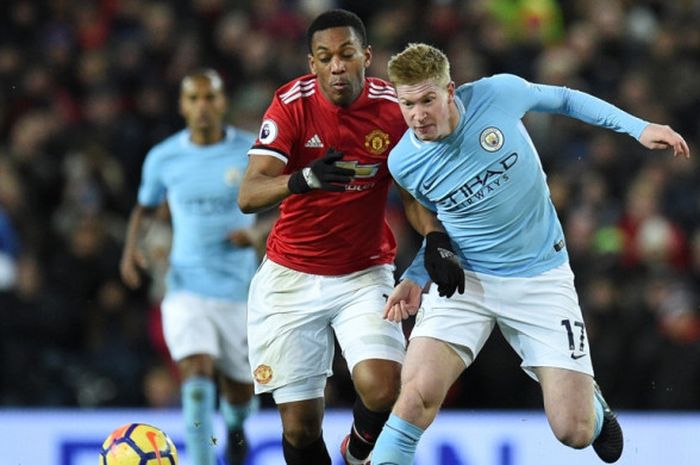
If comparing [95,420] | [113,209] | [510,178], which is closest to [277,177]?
[510,178]

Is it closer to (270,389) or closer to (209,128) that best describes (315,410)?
(270,389)

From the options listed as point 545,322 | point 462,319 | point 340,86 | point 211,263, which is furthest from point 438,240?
point 211,263

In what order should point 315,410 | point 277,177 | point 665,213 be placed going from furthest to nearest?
point 665,213
point 315,410
point 277,177

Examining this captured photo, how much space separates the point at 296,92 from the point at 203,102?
211cm

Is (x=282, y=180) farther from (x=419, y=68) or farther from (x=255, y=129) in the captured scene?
(x=255, y=129)

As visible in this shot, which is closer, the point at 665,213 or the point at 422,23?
the point at 665,213

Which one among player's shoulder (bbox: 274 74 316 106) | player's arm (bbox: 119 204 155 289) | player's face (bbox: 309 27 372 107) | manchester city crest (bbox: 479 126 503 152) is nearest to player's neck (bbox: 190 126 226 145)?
player's arm (bbox: 119 204 155 289)

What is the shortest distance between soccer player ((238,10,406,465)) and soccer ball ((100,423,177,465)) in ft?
1.88

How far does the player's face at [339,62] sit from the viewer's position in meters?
6.67

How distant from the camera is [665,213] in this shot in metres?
11.6

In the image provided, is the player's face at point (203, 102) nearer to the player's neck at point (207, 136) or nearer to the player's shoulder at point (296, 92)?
the player's neck at point (207, 136)

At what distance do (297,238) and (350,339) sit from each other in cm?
58

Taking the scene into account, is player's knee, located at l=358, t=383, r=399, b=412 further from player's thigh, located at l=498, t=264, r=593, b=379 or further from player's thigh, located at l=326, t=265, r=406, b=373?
player's thigh, located at l=498, t=264, r=593, b=379

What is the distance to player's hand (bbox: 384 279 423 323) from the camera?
6633mm
